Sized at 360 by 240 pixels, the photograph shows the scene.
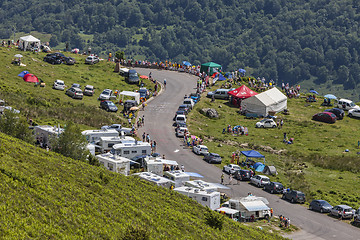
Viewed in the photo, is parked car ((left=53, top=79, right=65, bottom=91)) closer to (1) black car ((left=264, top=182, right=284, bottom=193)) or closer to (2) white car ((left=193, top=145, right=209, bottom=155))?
(2) white car ((left=193, top=145, right=209, bottom=155))

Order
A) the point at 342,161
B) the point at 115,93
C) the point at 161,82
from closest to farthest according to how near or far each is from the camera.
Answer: the point at 342,161
the point at 115,93
the point at 161,82

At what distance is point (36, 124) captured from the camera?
7131 centimetres

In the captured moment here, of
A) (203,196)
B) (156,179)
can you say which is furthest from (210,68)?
(203,196)

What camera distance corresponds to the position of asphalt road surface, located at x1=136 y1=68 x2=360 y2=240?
56.8 meters

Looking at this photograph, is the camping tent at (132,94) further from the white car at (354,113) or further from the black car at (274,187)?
the white car at (354,113)

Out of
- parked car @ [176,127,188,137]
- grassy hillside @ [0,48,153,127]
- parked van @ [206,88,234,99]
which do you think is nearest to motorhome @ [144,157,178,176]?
grassy hillside @ [0,48,153,127]

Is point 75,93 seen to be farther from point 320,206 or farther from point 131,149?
point 320,206

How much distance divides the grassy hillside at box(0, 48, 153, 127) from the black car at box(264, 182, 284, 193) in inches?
1040

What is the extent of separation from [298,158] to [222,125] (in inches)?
619

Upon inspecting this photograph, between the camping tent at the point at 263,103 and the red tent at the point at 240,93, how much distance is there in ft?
8.24

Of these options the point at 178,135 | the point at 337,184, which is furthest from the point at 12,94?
the point at 337,184

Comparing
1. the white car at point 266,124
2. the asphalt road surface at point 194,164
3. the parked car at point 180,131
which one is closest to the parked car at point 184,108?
the asphalt road surface at point 194,164

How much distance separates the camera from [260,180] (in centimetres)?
6744

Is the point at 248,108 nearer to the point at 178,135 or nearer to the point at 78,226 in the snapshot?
the point at 178,135
